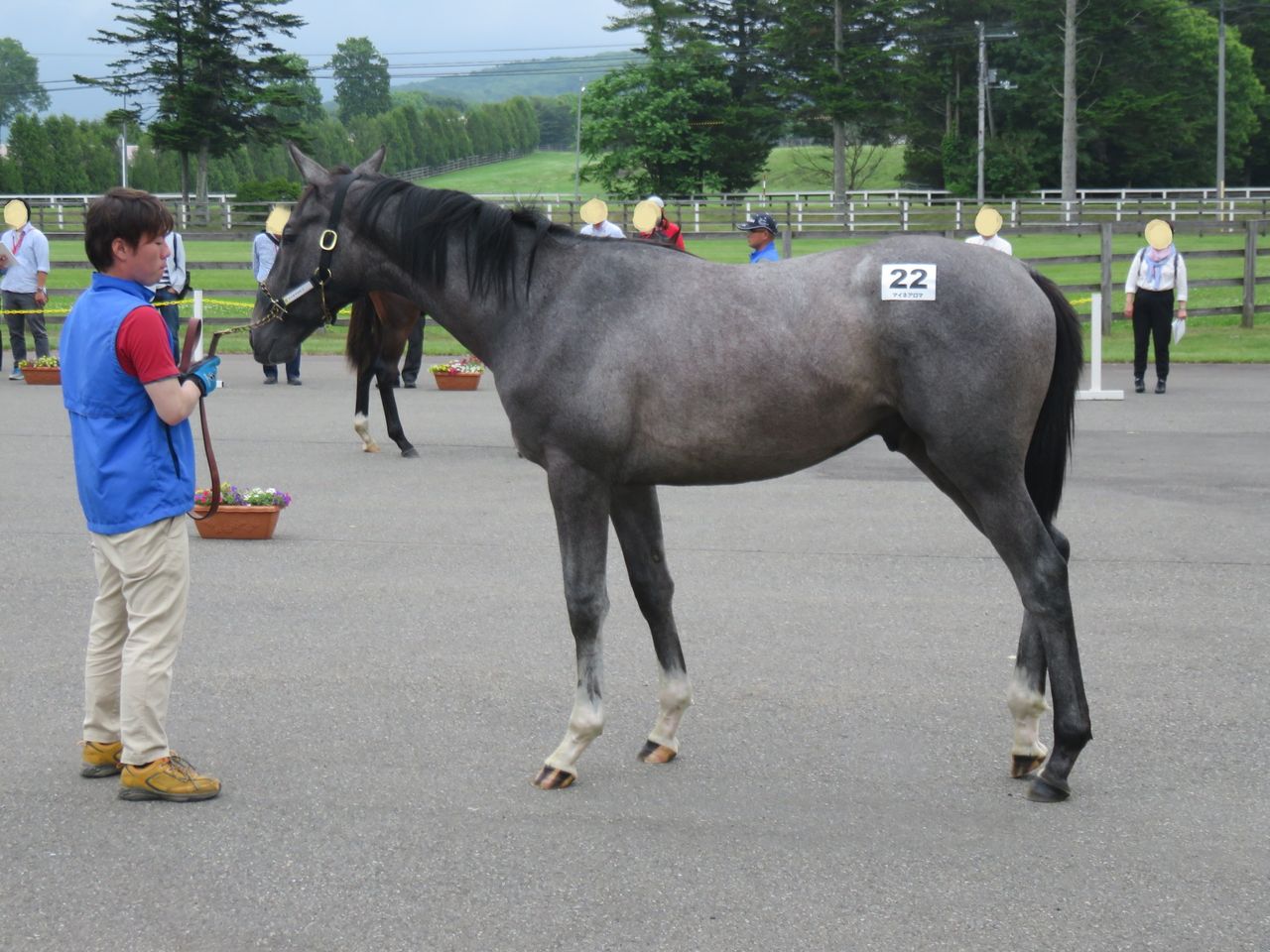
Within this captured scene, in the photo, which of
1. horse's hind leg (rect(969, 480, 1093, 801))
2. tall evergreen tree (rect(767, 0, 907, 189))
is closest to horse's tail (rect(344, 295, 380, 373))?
horse's hind leg (rect(969, 480, 1093, 801))

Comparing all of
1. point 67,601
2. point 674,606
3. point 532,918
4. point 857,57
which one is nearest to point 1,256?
point 67,601

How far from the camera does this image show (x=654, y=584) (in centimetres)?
515

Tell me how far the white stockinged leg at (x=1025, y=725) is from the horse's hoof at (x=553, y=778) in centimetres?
149

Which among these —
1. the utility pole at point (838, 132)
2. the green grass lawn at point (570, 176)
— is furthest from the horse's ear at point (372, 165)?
the utility pole at point (838, 132)

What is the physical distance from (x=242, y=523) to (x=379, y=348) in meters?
2.91

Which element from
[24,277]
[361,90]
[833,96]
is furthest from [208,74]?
[361,90]

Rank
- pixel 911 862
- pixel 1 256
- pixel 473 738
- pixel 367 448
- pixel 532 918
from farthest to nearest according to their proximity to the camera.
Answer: pixel 1 256, pixel 367 448, pixel 473 738, pixel 911 862, pixel 532 918

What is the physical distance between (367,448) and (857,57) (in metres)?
57.0

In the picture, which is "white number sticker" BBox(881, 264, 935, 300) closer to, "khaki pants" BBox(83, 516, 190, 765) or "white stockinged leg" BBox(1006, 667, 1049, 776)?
"white stockinged leg" BBox(1006, 667, 1049, 776)

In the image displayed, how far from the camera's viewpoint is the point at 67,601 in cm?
712

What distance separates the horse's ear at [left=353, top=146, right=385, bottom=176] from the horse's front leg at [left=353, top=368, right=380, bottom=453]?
6048 millimetres

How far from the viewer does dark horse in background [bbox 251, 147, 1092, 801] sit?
180 inches

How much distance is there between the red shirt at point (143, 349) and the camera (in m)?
4.44

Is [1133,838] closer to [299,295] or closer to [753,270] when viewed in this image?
[753,270]
